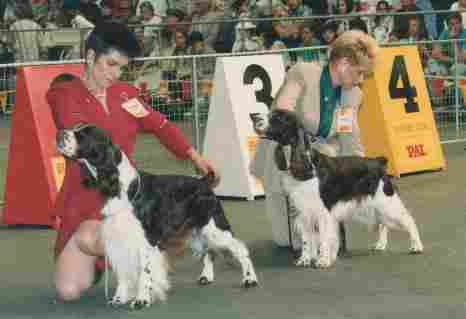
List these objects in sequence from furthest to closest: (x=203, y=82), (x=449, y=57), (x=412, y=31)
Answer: (x=412, y=31), (x=449, y=57), (x=203, y=82)

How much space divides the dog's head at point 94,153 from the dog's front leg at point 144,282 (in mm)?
338

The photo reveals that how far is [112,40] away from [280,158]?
50.1 inches

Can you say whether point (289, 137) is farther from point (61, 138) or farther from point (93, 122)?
point (61, 138)

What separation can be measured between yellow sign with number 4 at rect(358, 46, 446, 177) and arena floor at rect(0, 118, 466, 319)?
1.77 m

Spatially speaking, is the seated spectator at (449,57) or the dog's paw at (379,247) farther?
the seated spectator at (449,57)

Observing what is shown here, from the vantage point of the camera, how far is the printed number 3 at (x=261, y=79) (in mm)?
8352

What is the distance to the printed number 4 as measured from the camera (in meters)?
9.28

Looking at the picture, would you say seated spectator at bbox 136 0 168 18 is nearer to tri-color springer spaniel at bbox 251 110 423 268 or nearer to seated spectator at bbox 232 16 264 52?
seated spectator at bbox 232 16 264 52

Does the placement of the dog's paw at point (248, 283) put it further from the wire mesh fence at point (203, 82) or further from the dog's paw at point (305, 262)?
the wire mesh fence at point (203, 82)

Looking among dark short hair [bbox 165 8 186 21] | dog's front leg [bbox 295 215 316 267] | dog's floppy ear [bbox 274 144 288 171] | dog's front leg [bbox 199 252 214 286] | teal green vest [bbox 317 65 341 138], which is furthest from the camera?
dark short hair [bbox 165 8 186 21]

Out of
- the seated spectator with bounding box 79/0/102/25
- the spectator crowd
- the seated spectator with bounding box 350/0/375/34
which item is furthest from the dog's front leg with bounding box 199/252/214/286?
the seated spectator with bounding box 79/0/102/25

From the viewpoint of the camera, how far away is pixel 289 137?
5.65m

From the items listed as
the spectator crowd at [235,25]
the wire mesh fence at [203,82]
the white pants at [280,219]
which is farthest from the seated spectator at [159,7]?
the white pants at [280,219]

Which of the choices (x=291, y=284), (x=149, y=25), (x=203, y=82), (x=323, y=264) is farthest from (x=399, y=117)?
(x=149, y=25)
